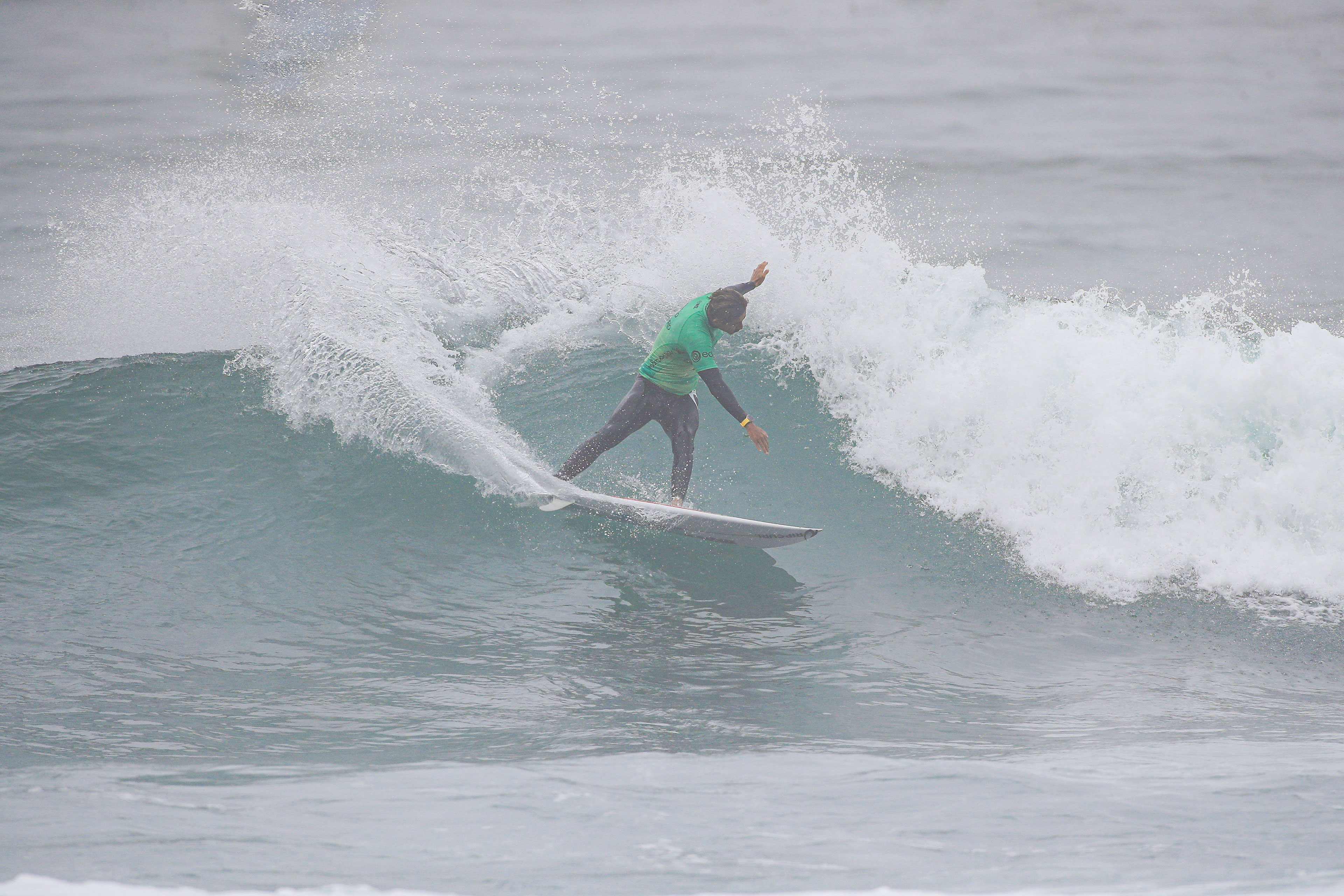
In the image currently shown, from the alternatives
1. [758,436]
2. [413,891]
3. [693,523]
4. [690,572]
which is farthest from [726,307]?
[413,891]

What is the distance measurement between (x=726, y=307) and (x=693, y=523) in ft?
4.74

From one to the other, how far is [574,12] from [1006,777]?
106 feet

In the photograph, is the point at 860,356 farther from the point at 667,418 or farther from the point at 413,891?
the point at 413,891

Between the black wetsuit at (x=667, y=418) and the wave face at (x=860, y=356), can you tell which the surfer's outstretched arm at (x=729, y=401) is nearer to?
the black wetsuit at (x=667, y=418)

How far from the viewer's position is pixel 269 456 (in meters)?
7.92

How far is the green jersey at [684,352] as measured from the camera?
655 centimetres

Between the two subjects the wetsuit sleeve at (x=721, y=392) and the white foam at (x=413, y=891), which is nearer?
the white foam at (x=413, y=891)

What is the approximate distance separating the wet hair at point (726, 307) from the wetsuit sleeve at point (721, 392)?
1.08ft

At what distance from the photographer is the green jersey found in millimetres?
6555

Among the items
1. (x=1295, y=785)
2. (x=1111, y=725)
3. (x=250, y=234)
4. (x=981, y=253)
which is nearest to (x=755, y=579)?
(x=1111, y=725)

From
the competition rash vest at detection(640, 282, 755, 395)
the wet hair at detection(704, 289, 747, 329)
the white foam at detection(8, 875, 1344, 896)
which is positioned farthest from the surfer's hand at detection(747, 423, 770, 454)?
the white foam at detection(8, 875, 1344, 896)

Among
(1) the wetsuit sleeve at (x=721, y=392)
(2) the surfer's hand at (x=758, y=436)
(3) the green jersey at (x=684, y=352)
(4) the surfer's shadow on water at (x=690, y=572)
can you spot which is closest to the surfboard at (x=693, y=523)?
(4) the surfer's shadow on water at (x=690, y=572)

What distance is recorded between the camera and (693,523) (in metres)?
6.70

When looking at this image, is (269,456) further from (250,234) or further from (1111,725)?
(1111,725)
